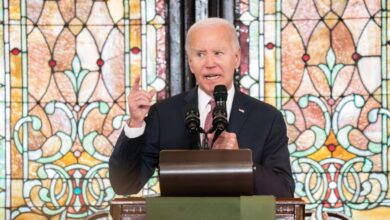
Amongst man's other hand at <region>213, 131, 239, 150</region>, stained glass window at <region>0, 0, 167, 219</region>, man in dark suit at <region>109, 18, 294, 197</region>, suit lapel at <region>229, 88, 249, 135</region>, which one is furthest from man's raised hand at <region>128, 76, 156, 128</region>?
stained glass window at <region>0, 0, 167, 219</region>

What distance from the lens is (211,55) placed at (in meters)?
2.74

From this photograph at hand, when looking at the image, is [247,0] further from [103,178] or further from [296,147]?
[103,178]

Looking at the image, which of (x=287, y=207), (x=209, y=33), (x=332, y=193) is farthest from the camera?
(x=332, y=193)

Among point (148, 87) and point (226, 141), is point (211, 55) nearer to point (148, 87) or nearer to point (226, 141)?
point (226, 141)

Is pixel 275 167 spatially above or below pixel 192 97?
below

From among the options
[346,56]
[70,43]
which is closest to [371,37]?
[346,56]

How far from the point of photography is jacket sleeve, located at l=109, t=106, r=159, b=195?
8.81 feet

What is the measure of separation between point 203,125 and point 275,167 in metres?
0.28

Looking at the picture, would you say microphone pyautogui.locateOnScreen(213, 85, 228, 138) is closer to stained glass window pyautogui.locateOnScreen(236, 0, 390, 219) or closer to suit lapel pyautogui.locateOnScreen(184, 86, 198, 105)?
suit lapel pyautogui.locateOnScreen(184, 86, 198, 105)

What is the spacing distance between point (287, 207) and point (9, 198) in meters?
2.63

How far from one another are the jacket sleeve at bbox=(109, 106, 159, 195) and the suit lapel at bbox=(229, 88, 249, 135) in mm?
270

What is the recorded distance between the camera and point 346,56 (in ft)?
14.1

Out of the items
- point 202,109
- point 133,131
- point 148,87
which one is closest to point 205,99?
point 202,109

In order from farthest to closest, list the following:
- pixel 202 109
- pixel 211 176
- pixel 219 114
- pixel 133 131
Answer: pixel 202 109 < pixel 133 131 < pixel 219 114 < pixel 211 176
